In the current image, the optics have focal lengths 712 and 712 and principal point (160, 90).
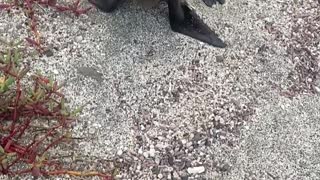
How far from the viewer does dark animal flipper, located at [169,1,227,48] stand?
230 cm

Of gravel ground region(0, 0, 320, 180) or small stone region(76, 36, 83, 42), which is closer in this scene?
gravel ground region(0, 0, 320, 180)

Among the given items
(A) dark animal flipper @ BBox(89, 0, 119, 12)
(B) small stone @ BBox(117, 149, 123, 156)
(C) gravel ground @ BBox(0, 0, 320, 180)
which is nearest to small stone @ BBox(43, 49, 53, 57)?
(C) gravel ground @ BBox(0, 0, 320, 180)

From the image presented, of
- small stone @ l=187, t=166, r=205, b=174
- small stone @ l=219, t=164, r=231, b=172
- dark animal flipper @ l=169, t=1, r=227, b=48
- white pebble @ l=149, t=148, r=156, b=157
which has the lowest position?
small stone @ l=187, t=166, r=205, b=174

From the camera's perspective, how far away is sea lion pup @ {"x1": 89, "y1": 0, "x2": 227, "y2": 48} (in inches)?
90.7

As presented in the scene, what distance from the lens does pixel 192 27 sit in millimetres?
2338

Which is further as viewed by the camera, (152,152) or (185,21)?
(185,21)

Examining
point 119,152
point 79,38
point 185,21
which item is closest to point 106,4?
point 79,38

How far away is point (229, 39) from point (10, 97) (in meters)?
0.75

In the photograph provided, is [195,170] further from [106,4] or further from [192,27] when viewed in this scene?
[106,4]

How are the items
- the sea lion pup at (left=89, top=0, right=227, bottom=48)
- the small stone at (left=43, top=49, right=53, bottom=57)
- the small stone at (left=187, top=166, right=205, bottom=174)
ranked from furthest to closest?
the sea lion pup at (left=89, top=0, right=227, bottom=48) < the small stone at (left=43, top=49, right=53, bottom=57) < the small stone at (left=187, top=166, right=205, bottom=174)

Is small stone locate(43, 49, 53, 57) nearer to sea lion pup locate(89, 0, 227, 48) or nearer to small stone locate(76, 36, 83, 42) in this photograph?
small stone locate(76, 36, 83, 42)

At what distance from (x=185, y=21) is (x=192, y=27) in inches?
1.2

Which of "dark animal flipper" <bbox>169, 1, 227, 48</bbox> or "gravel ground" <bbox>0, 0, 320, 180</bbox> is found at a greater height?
"dark animal flipper" <bbox>169, 1, 227, 48</bbox>

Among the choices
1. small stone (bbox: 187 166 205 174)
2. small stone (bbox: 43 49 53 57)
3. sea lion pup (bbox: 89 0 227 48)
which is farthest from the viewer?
sea lion pup (bbox: 89 0 227 48)
